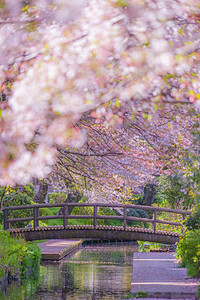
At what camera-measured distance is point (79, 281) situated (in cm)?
1527

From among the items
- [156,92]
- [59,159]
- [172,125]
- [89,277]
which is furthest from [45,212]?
[156,92]

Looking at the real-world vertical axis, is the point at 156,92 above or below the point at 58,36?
below

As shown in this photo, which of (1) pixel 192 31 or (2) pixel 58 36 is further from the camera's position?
(1) pixel 192 31

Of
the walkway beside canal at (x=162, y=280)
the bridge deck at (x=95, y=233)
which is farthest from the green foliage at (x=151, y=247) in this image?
the walkway beside canal at (x=162, y=280)

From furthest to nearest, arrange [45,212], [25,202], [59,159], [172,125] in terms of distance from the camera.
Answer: [45,212], [25,202], [59,159], [172,125]

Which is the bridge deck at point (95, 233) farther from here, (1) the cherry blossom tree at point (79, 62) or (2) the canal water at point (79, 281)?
(1) the cherry blossom tree at point (79, 62)

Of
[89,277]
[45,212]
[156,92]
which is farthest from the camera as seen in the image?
[45,212]

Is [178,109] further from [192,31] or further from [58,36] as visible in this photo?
[58,36]

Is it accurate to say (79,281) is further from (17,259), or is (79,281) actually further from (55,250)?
(55,250)

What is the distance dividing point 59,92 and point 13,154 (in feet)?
3.35

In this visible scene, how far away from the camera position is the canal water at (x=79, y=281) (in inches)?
510

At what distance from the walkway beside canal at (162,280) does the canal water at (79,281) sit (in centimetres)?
50

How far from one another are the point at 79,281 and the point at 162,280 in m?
3.36

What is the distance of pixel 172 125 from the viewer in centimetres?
1097
